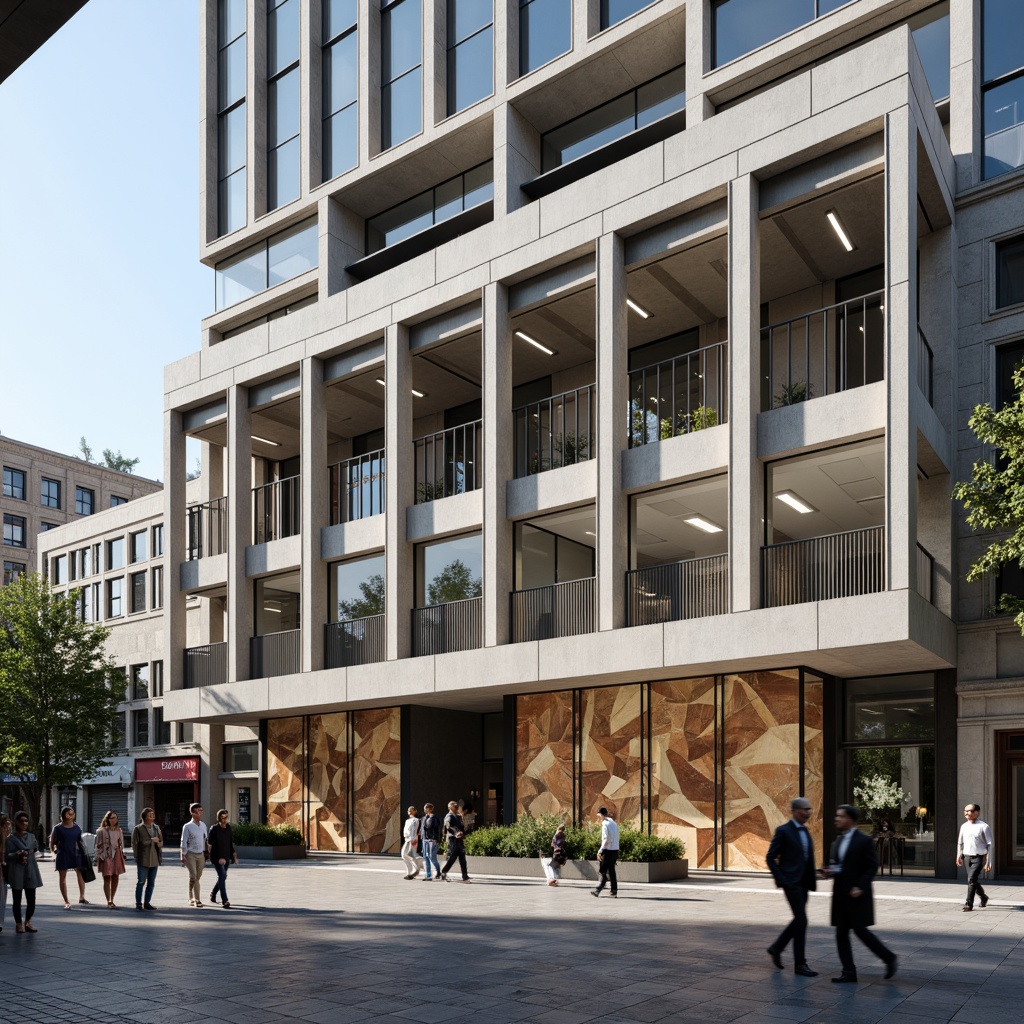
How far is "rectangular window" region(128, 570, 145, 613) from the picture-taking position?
170 feet

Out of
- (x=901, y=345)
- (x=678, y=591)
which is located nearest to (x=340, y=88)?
(x=678, y=591)

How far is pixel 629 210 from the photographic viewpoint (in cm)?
2614

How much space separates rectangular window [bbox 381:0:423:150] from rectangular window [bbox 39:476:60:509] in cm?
5300

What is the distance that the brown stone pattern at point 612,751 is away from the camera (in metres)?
26.9

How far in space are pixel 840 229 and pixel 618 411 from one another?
625 centimetres

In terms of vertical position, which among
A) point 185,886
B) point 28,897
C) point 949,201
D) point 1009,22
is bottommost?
point 185,886

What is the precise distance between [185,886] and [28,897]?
868cm

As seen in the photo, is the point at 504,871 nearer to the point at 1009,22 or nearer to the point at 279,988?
the point at 279,988

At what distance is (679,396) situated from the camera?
2886 cm

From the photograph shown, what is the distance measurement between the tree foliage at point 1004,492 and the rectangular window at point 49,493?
6943cm

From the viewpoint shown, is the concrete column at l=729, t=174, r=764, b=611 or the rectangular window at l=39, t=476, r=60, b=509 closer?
the concrete column at l=729, t=174, r=764, b=611

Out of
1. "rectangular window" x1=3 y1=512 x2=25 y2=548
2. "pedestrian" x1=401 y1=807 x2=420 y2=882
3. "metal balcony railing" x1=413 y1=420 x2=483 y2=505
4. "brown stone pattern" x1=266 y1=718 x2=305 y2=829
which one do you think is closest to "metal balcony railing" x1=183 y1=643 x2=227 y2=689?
"brown stone pattern" x1=266 y1=718 x2=305 y2=829

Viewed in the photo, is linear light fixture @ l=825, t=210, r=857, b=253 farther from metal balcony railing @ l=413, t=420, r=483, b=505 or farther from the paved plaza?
the paved plaza

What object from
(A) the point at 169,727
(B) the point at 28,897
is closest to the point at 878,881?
(B) the point at 28,897
